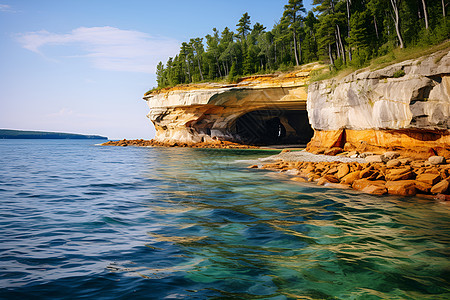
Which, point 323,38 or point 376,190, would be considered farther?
point 323,38

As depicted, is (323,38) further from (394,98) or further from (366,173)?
(366,173)

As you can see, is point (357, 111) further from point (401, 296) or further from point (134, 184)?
point (401, 296)

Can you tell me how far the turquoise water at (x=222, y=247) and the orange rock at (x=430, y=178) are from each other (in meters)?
1.62

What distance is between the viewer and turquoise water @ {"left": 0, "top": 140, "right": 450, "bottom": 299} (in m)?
3.83

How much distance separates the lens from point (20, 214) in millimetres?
7422

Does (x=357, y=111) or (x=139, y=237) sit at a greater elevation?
(x=357, y=111)

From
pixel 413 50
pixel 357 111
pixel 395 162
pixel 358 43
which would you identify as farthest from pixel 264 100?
pixel 395 162

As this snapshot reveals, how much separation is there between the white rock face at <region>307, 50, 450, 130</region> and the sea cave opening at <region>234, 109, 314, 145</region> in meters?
24.8

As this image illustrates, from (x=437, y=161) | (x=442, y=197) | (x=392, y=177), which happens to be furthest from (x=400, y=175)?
(x=437, y=161)

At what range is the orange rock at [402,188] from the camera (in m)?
10.2

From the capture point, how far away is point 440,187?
983 centimetres

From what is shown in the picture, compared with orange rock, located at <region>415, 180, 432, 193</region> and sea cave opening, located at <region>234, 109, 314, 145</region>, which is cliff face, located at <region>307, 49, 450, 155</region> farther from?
sea cave opening, located at <region>234, 109, 314, 145</region>

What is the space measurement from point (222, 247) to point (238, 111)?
3892cm

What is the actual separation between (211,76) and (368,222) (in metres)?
48.2
